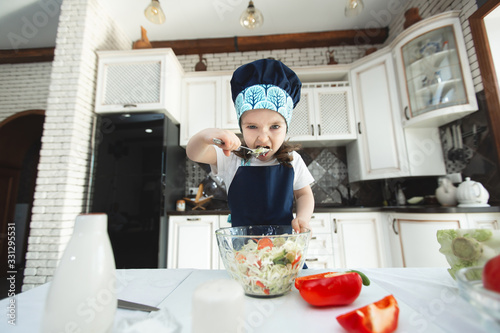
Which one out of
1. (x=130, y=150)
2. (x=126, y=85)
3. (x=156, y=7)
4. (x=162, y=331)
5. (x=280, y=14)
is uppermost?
(x=280, y=14)

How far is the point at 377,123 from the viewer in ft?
8.68

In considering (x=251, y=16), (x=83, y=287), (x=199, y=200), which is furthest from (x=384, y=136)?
(x=83, y=287)

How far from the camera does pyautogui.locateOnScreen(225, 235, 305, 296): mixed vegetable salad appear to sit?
0.52 m

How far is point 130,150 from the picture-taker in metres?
2.40

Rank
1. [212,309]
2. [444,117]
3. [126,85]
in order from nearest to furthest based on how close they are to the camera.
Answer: [212,309]
[444,117]
[126,85]

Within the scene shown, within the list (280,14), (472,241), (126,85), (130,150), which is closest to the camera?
(472,241)

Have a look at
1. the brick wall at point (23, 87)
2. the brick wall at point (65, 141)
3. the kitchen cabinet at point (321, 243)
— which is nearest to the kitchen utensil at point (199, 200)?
the brick wall at point (65, 141)

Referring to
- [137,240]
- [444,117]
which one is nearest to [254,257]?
[137,240]

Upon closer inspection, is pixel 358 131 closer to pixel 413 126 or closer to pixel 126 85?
pixel 413 126

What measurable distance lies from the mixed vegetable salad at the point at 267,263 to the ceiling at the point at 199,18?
312 centimetres

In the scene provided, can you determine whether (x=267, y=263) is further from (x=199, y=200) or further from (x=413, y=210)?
(x=199, y=200)

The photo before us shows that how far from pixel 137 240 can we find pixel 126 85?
173cm

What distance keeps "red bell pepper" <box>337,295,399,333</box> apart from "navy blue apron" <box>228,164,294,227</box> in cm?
69

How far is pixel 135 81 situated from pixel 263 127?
7.66 ft
